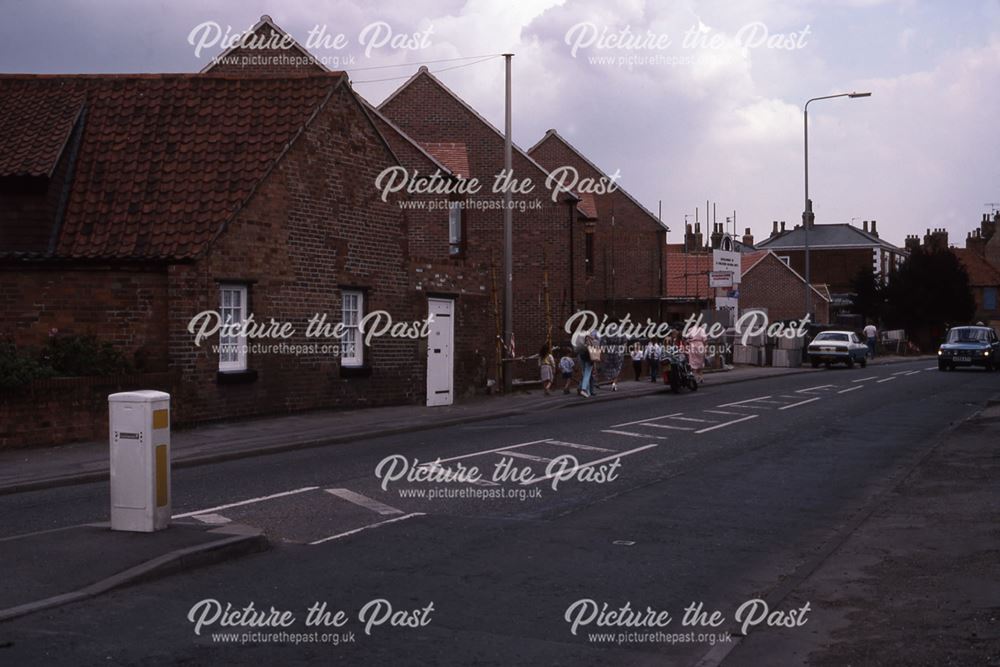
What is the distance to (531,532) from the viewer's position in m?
10.4

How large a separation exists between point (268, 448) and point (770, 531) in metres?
8.52

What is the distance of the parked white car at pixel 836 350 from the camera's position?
46.2m

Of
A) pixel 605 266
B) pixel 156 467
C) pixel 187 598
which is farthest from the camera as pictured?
pixel 605 266

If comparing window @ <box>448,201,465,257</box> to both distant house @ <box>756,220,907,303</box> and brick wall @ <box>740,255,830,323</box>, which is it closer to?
brick wall @ <box>740,255,830,323</box>

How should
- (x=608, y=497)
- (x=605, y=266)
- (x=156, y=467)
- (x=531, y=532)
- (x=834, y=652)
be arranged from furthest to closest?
(x=605, y=266), (x=608, y=497), (x=531, y=532), (x=156, y=467), (x=834, y=652)

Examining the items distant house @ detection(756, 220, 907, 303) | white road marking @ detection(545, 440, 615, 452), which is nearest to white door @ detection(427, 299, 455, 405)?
white road marking @ detection(545, 440, 615, 452)

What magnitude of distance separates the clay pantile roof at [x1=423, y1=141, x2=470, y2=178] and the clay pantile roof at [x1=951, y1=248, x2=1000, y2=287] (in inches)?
2985

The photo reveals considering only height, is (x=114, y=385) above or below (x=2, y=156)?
below

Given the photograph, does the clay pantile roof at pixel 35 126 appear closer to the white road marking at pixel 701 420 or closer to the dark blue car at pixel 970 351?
the white road marking at pixel 701 420

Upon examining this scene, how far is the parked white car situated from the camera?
46.2m

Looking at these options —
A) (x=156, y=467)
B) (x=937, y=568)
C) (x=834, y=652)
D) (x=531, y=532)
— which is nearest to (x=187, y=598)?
(x=156, y=467)

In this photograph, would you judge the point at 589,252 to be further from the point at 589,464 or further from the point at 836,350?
the point at 589,464

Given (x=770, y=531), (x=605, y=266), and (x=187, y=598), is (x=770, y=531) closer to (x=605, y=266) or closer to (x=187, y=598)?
(x=187, y=598)

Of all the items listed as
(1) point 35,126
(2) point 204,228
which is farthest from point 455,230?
(2) point 204,228
